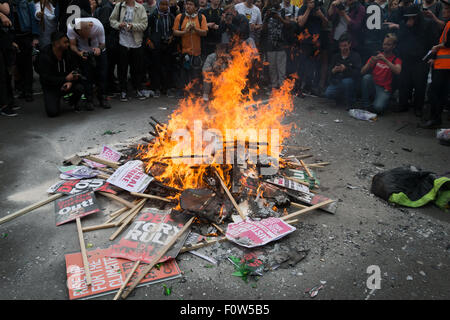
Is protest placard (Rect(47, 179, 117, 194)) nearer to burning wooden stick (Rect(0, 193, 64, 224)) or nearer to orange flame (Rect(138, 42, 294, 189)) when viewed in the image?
burning wooden stick (Rect(0, 193, 64, 224))

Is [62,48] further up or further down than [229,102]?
further up

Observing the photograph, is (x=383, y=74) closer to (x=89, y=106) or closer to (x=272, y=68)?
(x=272, y=68)

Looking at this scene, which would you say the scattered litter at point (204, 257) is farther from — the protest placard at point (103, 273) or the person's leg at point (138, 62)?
the person's leg at point (138, 62)

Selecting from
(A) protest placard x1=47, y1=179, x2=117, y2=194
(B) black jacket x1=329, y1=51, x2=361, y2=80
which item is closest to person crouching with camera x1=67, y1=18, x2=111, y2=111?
(A) protest placard x1=47, y1=179, x2=117, y2=194

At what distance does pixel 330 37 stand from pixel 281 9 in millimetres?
1633

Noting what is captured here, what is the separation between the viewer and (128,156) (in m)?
5.55

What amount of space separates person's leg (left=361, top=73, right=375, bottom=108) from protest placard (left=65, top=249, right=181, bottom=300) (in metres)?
7.45

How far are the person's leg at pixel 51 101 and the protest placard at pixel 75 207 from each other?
4.16 m

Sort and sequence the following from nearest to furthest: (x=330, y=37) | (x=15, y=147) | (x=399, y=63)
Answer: (x=15, y=147), (x=399, y=63), (x=330, y=37)

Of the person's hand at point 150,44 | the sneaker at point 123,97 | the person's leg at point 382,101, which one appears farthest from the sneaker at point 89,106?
the person's leg at point 382,101

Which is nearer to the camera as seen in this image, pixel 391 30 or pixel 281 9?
pixel 391 30
